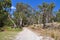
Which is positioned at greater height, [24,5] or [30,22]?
[24,5]

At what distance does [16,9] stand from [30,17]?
14016 mm

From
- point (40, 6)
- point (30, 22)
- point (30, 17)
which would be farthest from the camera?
point (30, 22)

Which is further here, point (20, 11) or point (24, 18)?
point (24, 18)

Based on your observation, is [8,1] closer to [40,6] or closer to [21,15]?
[40,6]

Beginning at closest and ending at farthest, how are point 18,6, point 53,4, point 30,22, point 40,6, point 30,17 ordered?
1. point 40,6
2. point 53,4
3. point 18,6
4. point 30,17
5. point 30,22

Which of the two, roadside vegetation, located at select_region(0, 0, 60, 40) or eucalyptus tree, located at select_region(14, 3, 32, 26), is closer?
roadside vegetation, located at select_region(0, 0, 60, 40)

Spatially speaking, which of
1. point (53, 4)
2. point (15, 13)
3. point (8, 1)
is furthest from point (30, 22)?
point (8, 1)

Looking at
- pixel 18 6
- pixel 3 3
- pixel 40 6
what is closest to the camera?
pixel 3 3

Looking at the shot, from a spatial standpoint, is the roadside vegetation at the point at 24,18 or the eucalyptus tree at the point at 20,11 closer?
the roadside vegetation at the point at 24,18

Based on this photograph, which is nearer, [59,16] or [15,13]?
[15,13]

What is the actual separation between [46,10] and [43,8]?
1.10 m

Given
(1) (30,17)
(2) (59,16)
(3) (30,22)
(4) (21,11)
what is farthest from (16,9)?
(2) (59,16)

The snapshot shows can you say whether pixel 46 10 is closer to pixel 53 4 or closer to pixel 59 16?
pixel 53 4

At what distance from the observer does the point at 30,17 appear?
92938mm
